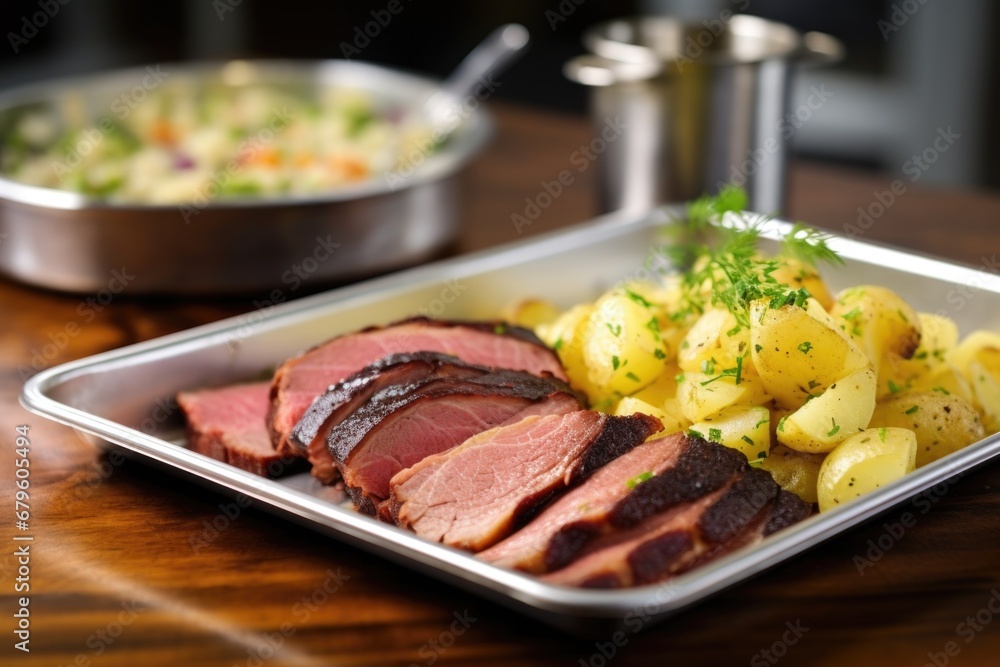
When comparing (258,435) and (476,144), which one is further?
(476,144)

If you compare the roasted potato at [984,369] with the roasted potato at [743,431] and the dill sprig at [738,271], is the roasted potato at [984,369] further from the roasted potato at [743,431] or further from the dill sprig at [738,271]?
the roasted potato at [743,431]

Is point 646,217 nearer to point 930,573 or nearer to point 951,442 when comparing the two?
point 951,442

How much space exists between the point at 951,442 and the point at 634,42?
1.70m

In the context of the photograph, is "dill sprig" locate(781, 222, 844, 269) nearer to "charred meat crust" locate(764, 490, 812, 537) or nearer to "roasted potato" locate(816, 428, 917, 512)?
"roasted potato" locate(816, 428, 917, 512)

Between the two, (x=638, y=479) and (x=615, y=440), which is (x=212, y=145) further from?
(x=638, y=479)

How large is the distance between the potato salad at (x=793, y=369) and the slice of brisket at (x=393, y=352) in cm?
7

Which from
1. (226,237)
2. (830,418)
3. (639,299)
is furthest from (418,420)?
(226,237)

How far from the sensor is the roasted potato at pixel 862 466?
1.49 m

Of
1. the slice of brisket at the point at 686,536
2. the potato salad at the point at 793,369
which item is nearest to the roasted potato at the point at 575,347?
the potato salad at the point at 793,369

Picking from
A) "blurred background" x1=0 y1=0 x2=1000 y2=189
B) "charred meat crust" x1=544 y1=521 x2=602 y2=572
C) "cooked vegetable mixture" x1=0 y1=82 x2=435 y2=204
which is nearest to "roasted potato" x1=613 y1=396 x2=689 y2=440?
"charred meat crust" x1=544 y1=521 x2=602 y2=572

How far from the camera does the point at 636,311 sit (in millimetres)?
1817

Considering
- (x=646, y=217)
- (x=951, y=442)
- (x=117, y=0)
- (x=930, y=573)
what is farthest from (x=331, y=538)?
(x=117, y=0)

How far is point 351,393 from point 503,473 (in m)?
0.29

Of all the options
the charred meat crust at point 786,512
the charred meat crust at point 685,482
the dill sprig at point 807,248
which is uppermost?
the dill sprig at point 807,248
